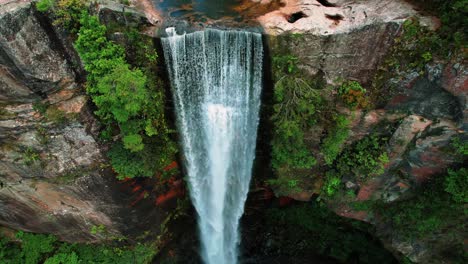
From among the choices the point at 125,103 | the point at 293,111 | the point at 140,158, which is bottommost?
the point at 140,158

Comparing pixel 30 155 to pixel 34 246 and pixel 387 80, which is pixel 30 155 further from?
pixel 387 80

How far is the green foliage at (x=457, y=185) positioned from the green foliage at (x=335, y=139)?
2700 millimetres

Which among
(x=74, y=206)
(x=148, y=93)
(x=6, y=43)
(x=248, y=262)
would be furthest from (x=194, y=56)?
(x=248, y=262)

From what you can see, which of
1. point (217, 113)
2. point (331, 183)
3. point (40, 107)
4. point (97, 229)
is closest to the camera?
point (40, 107)

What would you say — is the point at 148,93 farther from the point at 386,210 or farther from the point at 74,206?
the point at 386,210

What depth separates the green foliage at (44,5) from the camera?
617 cm

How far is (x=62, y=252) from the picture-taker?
412 inches

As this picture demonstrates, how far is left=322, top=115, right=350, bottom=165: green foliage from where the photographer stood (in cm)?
823

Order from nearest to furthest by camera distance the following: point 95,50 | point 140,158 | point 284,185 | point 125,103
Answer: point 95,50 → point 125,103 → point 140,158 → point 284,185

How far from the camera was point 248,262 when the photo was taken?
1200 cm

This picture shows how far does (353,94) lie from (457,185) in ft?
11.5

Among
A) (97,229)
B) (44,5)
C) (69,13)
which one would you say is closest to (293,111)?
(69,13)

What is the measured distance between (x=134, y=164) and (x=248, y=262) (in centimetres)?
637

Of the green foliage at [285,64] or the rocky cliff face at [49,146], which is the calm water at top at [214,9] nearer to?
the green foliage at [285,64]
